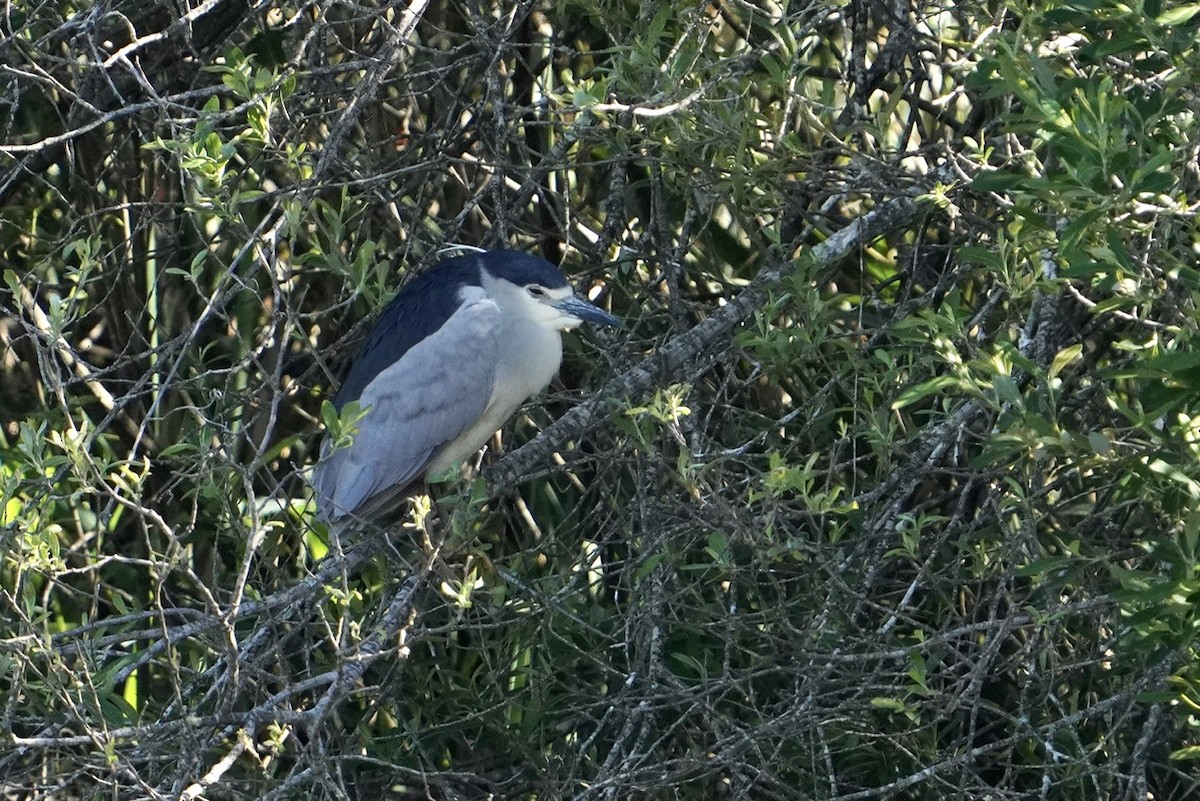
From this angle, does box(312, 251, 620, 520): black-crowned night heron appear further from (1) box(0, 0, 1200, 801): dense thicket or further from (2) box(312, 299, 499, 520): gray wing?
(1) box(0, 0, 1200, 801): dense thicket

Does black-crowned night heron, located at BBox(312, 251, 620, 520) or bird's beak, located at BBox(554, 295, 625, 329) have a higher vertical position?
bird's beak, located at BBox(554, 295, 625, 329)

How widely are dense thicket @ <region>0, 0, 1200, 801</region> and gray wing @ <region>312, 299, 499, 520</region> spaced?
0.50ft

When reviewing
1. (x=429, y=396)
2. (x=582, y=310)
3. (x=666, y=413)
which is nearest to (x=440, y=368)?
(x=429, y=396)

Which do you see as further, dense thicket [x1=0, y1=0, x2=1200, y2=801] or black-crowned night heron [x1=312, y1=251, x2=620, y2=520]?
black-crowned night heron [x1=312, y1=251, x2=620, y2=520]

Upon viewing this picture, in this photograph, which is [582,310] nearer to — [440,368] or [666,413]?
[440,368]

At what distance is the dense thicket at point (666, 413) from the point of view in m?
1.94

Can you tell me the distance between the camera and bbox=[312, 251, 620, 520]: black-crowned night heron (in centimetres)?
311

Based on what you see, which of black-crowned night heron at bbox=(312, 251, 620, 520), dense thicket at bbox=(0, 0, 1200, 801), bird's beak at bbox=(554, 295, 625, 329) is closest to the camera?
dense thicket at bbox=(0, 0, 1200, 801)

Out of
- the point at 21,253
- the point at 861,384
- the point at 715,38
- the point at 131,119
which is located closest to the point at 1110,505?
the point at 861,384

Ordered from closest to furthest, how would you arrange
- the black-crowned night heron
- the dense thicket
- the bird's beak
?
the dense thicket, the bird's beak, the black-crowned night heron

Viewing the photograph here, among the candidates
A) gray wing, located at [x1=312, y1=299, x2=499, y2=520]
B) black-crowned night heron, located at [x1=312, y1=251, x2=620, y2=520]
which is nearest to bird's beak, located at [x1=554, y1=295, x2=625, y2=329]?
black-crowned night heron, located at [x1=312, y1=251, x2=620, y2=520]

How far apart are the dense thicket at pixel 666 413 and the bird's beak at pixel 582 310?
9 cm

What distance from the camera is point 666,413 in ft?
6.72

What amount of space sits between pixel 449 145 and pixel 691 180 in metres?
0.63
